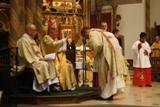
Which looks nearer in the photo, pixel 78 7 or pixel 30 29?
pixel 30 29

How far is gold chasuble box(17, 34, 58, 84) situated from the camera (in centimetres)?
729

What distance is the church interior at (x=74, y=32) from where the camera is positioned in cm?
715

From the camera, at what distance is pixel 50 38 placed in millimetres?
8141

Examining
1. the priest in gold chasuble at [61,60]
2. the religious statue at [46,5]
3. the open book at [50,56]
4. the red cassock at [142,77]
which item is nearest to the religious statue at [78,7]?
the religious statue at [46,5]

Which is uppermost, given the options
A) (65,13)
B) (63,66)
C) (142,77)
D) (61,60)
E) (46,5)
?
(46,5)

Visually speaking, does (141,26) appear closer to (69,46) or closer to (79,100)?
(69,46)

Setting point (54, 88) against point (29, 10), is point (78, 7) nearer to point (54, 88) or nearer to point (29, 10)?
point (29, 10)

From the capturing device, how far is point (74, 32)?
568 inches

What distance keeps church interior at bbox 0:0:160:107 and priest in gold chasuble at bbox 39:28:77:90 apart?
225 mm

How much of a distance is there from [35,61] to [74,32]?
23.3 ft

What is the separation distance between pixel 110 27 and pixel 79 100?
10976mm

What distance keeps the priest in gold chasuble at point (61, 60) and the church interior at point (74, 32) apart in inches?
8.9

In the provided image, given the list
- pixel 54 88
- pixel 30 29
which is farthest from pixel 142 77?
pixel 30 29

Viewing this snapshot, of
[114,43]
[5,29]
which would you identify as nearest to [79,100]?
[114,43]
